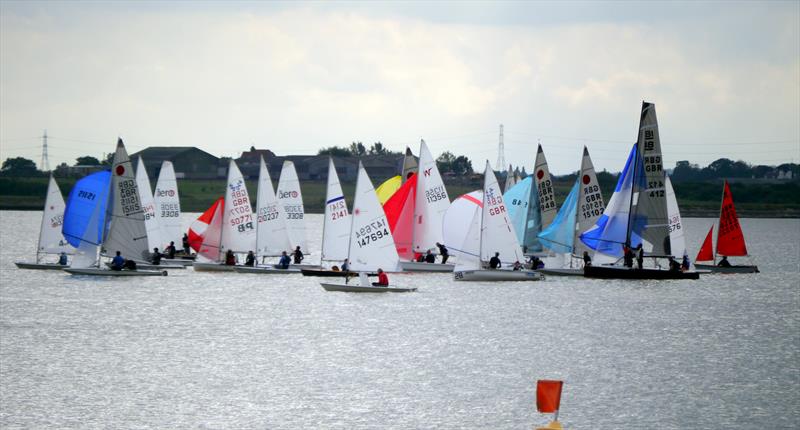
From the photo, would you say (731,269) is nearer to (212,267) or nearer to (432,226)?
(432,226)

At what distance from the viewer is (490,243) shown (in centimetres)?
6034

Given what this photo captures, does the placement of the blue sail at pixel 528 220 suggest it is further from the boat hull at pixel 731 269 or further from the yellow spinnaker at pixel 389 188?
the boat hull at pixel 731 269

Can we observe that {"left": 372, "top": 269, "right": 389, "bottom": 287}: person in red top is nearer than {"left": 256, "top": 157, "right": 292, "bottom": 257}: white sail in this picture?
Yes

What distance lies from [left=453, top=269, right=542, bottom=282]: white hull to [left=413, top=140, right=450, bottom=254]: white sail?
207 inches

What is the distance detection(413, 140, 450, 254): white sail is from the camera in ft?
217

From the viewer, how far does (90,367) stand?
37469mm

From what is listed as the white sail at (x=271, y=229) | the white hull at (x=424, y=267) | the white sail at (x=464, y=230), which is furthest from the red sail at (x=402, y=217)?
the white sail at (x=271, y=229)

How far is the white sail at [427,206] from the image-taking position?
217ft

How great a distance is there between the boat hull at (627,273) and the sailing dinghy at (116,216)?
2068 centimetres

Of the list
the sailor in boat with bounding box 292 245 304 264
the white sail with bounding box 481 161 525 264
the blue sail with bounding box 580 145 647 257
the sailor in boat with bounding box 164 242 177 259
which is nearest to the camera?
the white sail with bounding box 481 161 525 264

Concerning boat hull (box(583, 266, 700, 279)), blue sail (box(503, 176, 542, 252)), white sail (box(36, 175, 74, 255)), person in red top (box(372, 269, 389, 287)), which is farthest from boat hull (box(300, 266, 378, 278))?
white sail (box(36, 175, 74, 255))

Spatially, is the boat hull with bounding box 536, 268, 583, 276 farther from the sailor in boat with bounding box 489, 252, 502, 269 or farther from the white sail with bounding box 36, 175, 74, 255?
the white sail with bounding box 36, 175, 74, 255

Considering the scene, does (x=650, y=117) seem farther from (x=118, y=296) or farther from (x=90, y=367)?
(x=90, y=367)

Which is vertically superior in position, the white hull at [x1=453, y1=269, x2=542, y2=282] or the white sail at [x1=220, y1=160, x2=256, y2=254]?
the white sail at [x1=220, y1=160, x2=256, y2=254]
